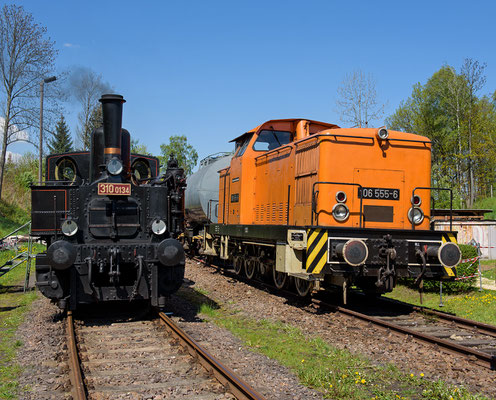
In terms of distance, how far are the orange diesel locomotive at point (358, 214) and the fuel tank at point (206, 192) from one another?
579cm

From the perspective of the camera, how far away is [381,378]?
5.56 metres

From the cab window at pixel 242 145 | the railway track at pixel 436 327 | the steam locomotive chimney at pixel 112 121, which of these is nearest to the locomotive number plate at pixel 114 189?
the steam locomotive chimney at pixel 112 121

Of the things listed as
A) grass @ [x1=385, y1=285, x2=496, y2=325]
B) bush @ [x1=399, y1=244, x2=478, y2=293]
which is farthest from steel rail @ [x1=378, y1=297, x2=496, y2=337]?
bush @ [x1=399, y1=244, x2=478, y2=293]

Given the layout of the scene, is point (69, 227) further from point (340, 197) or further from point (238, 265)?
point (238, 265)

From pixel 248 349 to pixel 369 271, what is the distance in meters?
2.81

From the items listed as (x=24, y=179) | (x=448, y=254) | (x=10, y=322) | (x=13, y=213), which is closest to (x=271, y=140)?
(x=448, y=254)

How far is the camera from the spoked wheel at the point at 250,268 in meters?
12.9

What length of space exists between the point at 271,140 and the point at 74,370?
8.20 m

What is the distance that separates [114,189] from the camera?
7992 millimetres

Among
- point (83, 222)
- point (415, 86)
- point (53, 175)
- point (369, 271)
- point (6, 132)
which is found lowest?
point (369, 271)

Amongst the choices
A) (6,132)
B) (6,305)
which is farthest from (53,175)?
(6,132)

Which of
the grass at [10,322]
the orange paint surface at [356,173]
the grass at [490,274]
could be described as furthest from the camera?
the grass at [490,274]

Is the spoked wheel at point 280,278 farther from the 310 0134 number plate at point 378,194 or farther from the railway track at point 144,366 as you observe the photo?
the railway track at point 144,366

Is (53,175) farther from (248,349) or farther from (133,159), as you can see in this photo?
(248,349)
